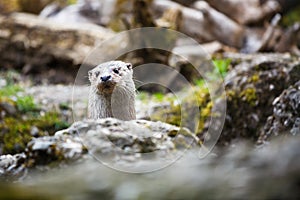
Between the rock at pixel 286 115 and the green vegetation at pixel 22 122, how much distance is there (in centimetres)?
323

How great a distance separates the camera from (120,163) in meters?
3.12

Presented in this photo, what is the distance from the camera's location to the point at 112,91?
16.2ft

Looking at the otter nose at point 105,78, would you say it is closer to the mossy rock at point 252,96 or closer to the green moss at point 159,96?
the mossy rock at point 252,96

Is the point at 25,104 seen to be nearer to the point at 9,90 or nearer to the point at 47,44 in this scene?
the point at 9,90

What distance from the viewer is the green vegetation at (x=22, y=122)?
680cm

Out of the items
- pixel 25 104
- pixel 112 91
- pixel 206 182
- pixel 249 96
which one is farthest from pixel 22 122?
pixel 206 182

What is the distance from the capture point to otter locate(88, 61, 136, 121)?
4797mm

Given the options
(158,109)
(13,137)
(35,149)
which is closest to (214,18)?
(158,109)

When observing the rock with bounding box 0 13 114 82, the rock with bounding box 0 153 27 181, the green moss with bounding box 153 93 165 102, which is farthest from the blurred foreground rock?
the rock with bounding box 0 13 114 82

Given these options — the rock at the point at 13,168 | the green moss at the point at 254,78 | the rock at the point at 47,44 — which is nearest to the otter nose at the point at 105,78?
the rock at the point at 13,168

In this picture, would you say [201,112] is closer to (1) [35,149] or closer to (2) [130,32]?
(2) [130,32]

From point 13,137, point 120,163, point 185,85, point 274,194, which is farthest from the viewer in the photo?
point 185,85

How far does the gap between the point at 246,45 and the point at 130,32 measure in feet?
13.2

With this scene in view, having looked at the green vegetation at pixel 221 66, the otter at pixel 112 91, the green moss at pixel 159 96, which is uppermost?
the green vegetation at pixel 221 66
